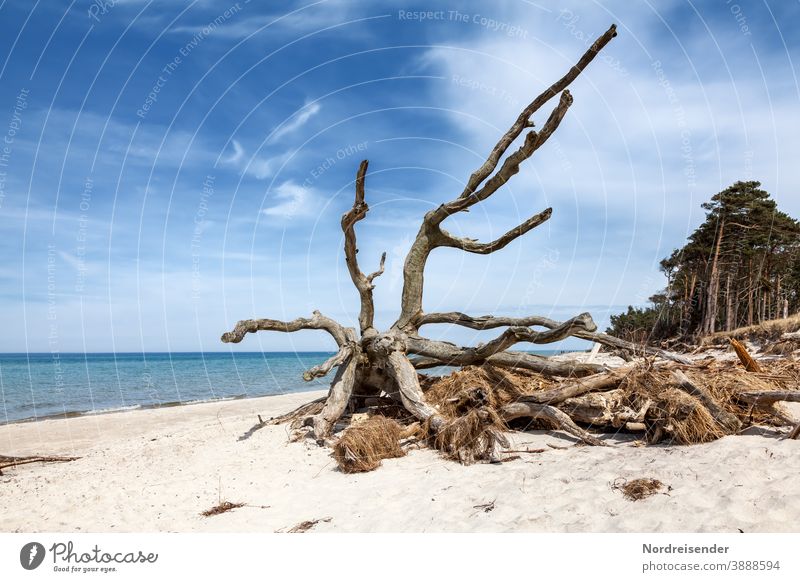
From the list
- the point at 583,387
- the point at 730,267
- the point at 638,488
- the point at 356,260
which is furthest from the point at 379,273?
the point at 730,267

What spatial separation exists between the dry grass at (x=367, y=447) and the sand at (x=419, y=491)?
0.59 feet

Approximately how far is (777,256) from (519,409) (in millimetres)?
35252

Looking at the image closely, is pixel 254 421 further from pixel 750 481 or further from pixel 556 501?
pixel 750 481

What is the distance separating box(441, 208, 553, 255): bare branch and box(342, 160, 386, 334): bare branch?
6.43 ft

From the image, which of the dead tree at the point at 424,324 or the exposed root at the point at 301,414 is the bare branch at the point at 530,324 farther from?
the exposed root at the point at 301,414

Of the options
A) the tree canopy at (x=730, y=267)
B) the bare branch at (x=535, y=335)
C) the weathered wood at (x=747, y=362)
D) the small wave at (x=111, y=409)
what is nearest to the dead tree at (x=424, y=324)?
the bare branch at (x=535, y=335)

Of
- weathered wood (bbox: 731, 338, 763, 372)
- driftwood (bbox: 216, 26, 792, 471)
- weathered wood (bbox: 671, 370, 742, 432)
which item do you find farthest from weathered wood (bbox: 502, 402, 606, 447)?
weathered wood (bbox: 731, 338, 763, 372)

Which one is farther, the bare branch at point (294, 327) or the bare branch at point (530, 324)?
the bare branch at point (294, 327)

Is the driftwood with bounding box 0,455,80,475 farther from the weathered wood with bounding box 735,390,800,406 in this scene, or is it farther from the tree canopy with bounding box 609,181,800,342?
the tree canopy with bounding box 609,181,800,342

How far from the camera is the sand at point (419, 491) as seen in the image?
15.1 ft

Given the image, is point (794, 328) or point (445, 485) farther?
point (794, 328)

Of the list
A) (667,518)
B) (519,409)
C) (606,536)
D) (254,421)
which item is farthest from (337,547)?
(254,421)

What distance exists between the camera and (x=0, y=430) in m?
15.5

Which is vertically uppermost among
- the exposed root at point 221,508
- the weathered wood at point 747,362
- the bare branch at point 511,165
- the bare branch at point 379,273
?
the bare branch at point 511,165
